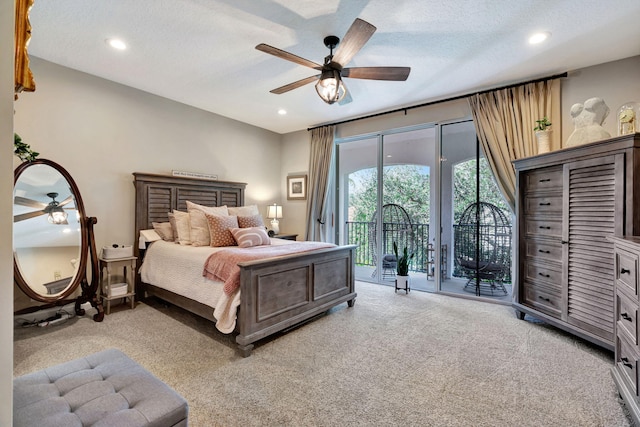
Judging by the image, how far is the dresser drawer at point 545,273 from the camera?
275cm

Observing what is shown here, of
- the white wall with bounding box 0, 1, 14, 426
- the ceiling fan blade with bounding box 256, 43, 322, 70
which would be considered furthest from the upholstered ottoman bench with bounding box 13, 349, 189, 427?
the ceiling fan blade with bounding box 256, 43, 322, 70

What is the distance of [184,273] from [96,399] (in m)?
1.89

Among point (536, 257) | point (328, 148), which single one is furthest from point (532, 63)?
point (328, 148)

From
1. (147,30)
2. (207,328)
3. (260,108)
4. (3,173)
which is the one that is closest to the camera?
(3,173)

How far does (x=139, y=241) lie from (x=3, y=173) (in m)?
3.27

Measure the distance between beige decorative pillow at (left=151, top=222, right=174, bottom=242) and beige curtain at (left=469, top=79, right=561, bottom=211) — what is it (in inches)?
162

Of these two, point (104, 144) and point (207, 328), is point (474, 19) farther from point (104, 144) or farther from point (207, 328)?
point (104, 144)

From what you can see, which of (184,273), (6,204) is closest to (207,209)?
(184,273)

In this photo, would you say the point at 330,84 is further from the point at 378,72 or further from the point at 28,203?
the point at 28,203

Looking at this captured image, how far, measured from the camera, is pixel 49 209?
295cm

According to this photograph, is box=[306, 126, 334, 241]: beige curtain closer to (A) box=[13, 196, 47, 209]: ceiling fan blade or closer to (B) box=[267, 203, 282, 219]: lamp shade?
(B) box=[267, 203, 282, 219]: lamp shade

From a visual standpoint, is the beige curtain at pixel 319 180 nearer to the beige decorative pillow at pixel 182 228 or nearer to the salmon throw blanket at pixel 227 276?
the beige decorative pillow at pixel 182 228

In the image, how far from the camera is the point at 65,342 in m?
2.55

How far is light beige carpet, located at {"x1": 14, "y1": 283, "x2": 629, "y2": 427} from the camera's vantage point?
5.53 feet
